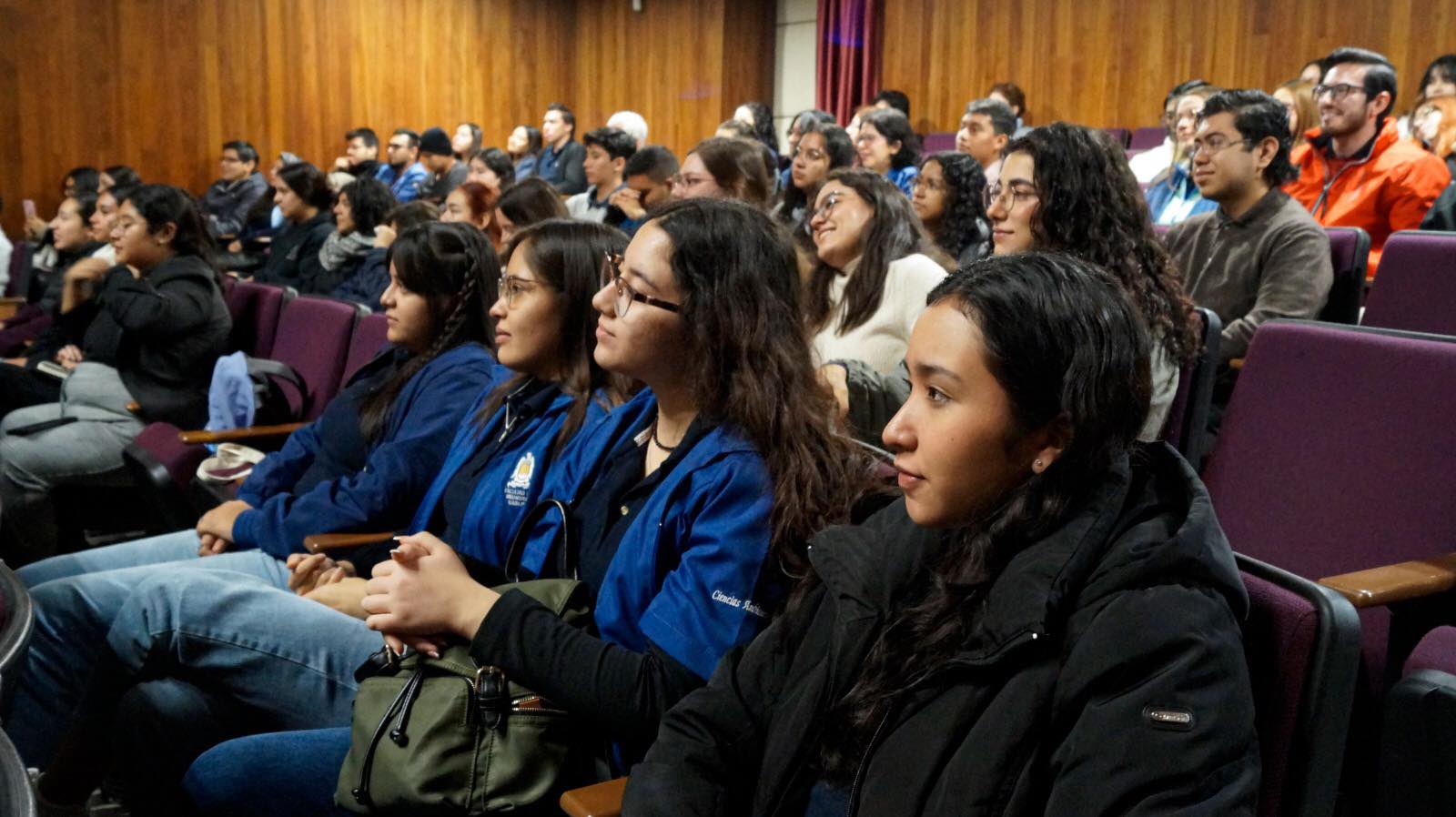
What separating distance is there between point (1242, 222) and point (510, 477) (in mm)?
1942

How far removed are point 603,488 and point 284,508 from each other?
89 cm

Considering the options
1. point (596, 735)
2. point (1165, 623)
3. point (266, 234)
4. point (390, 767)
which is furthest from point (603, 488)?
point (266, 234)

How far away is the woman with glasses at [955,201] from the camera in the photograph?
369cm

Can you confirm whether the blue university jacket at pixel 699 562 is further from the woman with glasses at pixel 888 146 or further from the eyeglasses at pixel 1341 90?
the woman with glasses at pixel 888 146

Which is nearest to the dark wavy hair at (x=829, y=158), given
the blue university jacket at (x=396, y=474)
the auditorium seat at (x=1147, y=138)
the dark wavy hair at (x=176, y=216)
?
the dark wavy hair at (x=176, y=216)

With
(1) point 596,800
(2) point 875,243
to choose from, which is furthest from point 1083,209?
(1) point 596,800

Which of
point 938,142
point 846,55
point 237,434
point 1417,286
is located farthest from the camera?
point 846,55

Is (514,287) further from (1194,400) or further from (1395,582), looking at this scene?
(1395,582)

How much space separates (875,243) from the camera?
103 inches

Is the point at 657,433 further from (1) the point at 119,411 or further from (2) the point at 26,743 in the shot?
(1) the point at 119,411

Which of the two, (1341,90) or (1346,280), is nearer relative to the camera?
(1346,280)

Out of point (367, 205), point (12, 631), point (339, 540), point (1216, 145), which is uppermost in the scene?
point (1216, 145)

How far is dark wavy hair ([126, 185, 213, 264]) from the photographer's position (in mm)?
3529

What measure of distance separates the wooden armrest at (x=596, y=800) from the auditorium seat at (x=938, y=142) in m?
6.46
